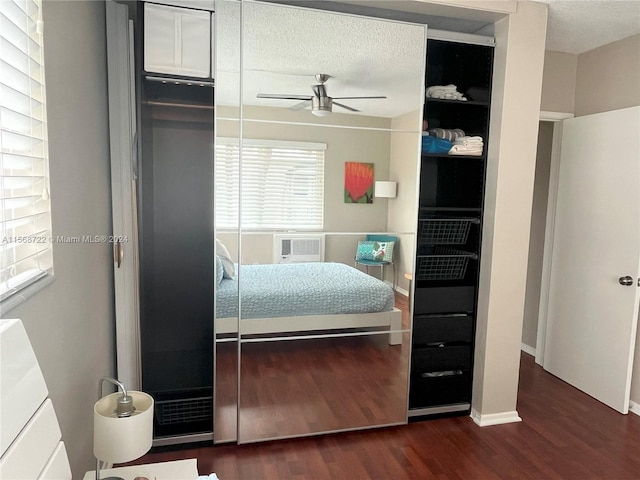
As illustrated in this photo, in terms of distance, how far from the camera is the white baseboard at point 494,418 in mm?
2852

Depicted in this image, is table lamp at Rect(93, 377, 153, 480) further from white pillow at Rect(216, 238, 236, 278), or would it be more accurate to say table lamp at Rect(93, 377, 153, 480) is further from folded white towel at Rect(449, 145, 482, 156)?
folded white towel at Rect(449, 145, 482, 156)

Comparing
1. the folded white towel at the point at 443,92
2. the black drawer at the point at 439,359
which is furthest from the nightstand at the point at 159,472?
the folded white towel at the point at 443,92

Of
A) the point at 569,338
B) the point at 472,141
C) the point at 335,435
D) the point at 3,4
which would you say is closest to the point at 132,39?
the point at 3,4

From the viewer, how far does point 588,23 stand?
283 cm

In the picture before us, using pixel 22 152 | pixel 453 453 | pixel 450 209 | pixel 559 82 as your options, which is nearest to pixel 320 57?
pixel 450 209

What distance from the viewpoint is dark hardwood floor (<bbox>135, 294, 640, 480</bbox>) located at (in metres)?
2.34

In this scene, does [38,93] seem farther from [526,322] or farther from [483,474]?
[526,322]

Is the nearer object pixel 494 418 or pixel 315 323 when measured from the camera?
pixel 315 323

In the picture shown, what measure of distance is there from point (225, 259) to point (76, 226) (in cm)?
85

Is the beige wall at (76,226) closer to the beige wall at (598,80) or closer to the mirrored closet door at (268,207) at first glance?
the mirrored closet door at (268,207)

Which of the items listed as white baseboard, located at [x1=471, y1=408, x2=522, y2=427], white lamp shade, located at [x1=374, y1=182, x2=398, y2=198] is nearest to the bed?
white lamp shade, located at [x1=374, y1=182, x2=398, y2=198]

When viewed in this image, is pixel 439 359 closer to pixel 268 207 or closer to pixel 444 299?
pixel 444 299

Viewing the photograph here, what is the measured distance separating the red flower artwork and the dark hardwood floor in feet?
4.87

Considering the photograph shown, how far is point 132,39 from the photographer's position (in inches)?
91.2
